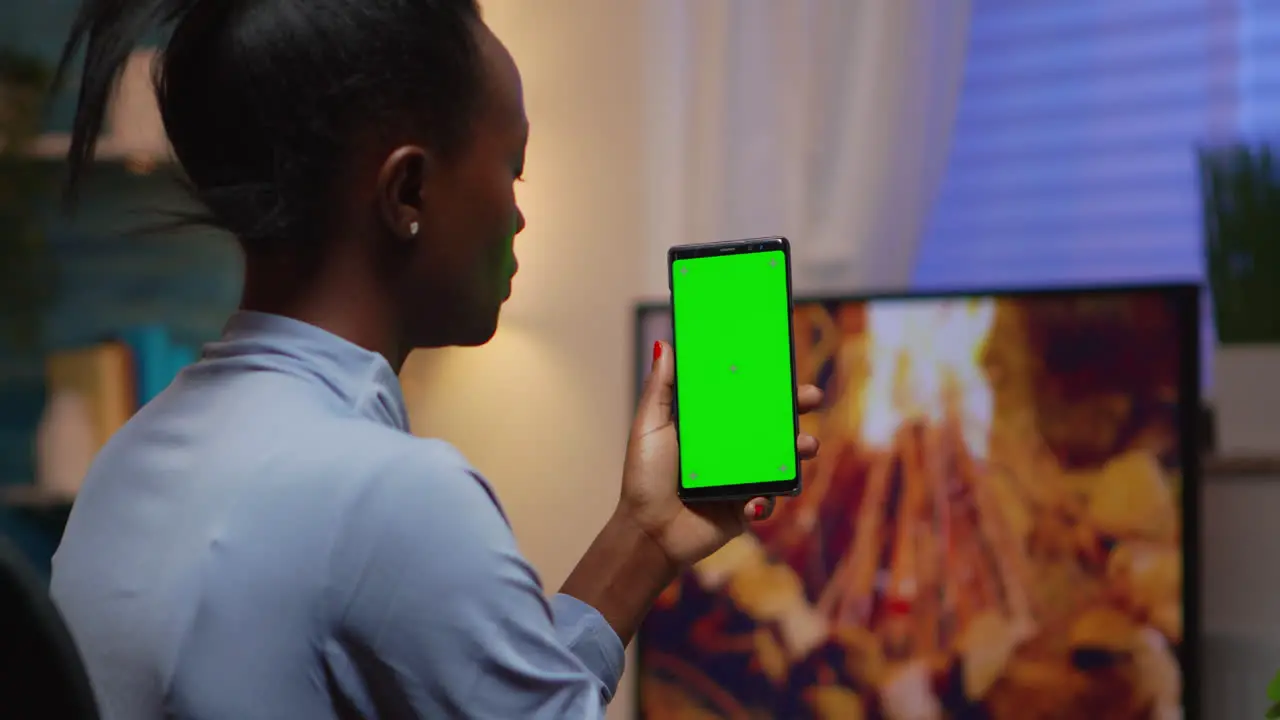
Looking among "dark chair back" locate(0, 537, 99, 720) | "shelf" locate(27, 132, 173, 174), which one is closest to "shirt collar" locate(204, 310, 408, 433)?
"dark chair back" locate(0, 537, 99, 720)

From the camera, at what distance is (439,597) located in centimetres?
56

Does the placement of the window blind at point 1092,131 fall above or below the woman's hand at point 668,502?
above

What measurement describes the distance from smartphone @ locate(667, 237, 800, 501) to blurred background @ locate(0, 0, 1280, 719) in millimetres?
692

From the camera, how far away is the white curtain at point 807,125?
1.69m

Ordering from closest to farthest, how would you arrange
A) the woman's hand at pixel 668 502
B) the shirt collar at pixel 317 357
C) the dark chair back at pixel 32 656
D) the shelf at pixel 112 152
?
the dark chair back at pixel 32 656 < the shirt collar at pixel 317 357 < the woman's hand at pixel 668 502 < the shelf at pixel 112 152

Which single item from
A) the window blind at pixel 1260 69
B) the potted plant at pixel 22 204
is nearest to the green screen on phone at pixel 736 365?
the window blind at pixel 1260 69

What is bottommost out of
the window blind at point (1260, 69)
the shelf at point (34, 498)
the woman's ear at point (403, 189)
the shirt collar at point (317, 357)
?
the shelf at point (34, 498)

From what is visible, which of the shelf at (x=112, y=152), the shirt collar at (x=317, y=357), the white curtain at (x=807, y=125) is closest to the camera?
the shirt collar at (x=317, y=357)

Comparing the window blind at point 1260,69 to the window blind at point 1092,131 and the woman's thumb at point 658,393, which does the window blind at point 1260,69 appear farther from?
the woman's thumb at point 658,393

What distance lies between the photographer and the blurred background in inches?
58.4

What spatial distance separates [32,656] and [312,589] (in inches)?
6.2

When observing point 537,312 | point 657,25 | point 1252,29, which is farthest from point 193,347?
point 1252,29

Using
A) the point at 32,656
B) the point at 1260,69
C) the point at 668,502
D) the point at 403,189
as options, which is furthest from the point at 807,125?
the point at 32,656

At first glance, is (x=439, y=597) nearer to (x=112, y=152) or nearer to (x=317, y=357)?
(x=317, y=357)
